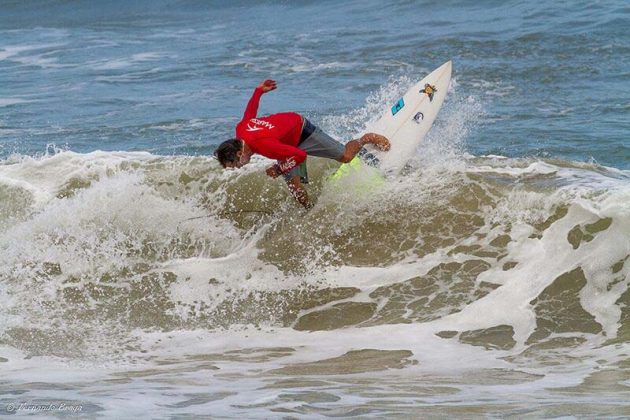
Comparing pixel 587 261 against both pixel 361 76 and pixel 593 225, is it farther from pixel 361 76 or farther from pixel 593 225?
pixel 361 76

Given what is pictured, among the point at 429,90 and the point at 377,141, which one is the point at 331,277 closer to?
the point at 377,141

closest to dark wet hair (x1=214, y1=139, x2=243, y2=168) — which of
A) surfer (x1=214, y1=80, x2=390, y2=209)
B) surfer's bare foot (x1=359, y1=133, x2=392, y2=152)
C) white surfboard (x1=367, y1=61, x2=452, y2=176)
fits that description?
surfer (x1=214, y1=80, x2=390, y2=209)

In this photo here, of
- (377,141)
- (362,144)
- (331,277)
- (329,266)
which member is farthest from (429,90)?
(331,277)

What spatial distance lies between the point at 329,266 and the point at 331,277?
19 centimetres

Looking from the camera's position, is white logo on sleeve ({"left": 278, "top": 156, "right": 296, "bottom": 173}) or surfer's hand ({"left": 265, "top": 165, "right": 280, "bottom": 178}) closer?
white logo on sleeve ({"left": 278, "top": 156, "right": 296, "bottom": 173})

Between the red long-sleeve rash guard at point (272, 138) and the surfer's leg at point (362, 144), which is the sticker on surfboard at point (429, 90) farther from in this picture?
the red long-sleeve rash guard at point (272, 138)

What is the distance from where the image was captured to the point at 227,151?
7945mm


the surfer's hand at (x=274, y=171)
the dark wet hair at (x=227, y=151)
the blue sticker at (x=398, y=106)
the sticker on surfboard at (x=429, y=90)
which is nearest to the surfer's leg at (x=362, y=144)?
the blue sticker at (x=398, y=106)

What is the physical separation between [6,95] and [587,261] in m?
12.8

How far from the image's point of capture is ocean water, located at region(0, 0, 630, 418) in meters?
6.02

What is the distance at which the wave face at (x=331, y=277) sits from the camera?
663cm

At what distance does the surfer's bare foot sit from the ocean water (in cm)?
36

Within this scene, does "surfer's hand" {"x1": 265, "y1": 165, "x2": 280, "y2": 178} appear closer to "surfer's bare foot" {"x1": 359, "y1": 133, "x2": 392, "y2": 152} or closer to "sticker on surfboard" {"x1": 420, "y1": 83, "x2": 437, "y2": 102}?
"surfer's bare foot" {"x1": 359, "y1": 133, "x2": 392, "y2": 152}

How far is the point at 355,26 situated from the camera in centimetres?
2192
